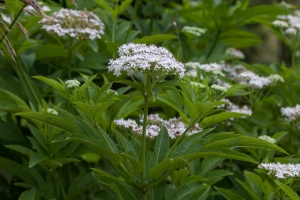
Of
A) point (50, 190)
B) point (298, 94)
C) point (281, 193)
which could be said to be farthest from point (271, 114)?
point (50, 190)

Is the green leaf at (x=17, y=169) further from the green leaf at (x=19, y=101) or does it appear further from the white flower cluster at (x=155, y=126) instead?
the white flower cluster at (x=155, y=126)

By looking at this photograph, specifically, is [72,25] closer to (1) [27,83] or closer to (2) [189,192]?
(1) [27,83]

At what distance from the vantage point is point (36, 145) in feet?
7.68

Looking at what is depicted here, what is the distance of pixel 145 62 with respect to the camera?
5.94ft

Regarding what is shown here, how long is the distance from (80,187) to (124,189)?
1.72 ft

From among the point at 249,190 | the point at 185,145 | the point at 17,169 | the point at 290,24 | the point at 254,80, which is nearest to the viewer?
the point at 185,145

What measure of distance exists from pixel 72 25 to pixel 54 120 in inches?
33.5

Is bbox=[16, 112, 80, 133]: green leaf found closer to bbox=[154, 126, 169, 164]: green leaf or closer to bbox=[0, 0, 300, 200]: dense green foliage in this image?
bbox=[0, 0, 300, 200]: dense green foliage

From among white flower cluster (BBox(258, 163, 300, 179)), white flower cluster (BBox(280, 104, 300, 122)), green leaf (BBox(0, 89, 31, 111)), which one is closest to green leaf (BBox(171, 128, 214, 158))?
white flower cluster (BBox(258, 163, 300, 179))

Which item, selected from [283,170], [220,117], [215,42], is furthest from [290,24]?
[283,170]

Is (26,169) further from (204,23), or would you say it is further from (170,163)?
(204,23)

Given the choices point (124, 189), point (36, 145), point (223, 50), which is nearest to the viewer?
point (124, 189)

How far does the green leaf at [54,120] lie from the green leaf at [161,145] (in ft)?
0.99

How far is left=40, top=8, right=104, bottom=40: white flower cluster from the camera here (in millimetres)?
2576
